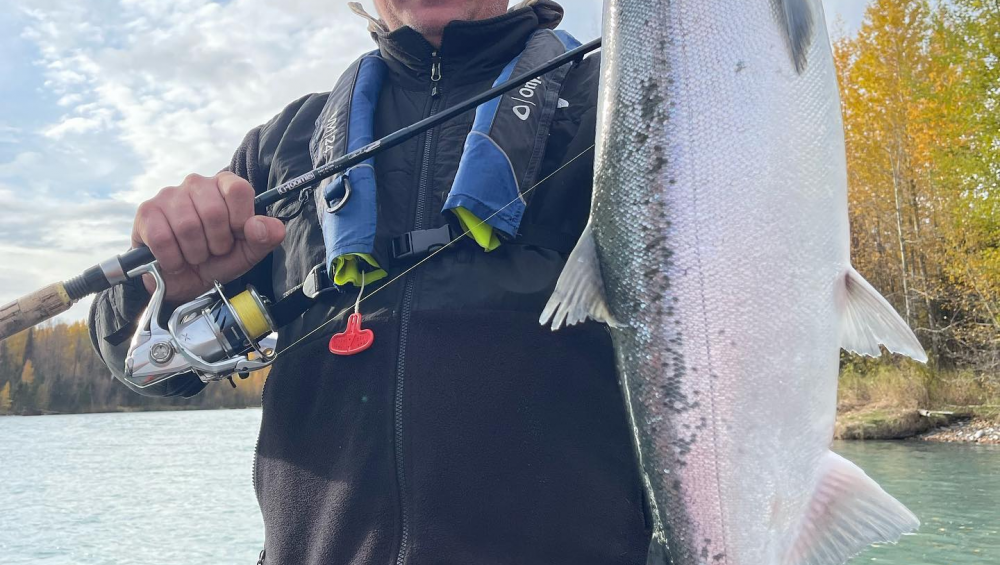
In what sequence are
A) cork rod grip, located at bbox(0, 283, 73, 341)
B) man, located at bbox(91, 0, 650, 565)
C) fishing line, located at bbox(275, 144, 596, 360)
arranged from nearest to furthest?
man, located at bbox(91, 0, 650, 565), fishing line, located at bbox(275, 144, 596, 360), cork rod grip, located at bbox(0, 283, 73, 341)

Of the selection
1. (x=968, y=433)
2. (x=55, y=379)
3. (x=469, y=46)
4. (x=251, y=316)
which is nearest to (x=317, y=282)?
(x=251, y=316)

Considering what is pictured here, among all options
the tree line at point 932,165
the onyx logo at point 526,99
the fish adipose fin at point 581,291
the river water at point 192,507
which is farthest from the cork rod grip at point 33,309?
the tree line at point 932,165

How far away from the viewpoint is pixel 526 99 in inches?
89.0

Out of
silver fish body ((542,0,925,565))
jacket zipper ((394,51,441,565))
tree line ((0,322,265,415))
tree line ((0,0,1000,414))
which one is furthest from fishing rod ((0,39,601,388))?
tree line ((0,322,265,415))

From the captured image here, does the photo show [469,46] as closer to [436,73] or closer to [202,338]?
[436,73]

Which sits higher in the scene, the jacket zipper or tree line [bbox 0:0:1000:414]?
tree line [bbox 0:0:1000:414]

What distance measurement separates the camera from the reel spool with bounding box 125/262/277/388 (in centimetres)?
230

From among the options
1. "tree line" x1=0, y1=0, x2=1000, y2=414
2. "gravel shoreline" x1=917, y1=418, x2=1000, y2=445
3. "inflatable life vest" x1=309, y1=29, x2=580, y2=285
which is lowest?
"gravel shoreline" x1=917, y1=418, x2=1000, y2=445

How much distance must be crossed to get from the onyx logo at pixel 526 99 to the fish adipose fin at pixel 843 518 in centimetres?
125

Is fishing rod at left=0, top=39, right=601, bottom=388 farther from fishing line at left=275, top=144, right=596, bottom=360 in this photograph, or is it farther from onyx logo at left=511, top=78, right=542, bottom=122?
fishing line at left=275, top=144, right=596, bottom=360

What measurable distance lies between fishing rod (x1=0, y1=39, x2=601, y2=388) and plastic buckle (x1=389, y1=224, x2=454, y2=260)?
31 centimetres

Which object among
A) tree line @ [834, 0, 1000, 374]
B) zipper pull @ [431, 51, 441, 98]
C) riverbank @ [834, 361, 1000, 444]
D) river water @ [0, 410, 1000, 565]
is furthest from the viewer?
riverbank @ [834, 361, 1000, 444]

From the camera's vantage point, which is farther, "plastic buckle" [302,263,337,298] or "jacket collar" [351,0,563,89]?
"jacket collar" [351,0,563,89]

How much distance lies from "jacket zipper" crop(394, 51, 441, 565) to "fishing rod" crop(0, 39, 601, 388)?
0.13 meters
